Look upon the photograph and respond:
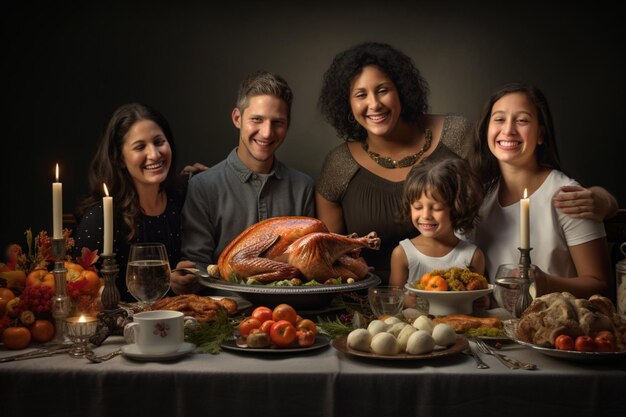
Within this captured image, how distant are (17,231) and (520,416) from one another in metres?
4.17

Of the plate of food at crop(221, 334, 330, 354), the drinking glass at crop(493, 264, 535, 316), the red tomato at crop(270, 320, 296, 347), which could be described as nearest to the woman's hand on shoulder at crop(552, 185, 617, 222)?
the drinking glass at crop(493, 264, 535, 316)

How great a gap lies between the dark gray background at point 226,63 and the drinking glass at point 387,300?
299cm

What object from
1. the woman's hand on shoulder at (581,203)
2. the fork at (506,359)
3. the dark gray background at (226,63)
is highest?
the dark gray background at (226,63)

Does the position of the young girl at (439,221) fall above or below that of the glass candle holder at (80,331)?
above

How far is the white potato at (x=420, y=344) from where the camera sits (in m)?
1.95

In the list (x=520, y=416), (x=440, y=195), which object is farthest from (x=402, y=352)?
(x=440, y=195)

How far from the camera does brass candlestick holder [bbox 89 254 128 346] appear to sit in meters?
2.21

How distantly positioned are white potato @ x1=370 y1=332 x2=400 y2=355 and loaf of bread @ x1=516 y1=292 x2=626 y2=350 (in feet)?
1.22

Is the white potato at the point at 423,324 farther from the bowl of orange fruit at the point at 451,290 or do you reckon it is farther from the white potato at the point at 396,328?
the bowl of orange fruit at the point at 451,290

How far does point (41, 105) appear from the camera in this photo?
505 centimetres

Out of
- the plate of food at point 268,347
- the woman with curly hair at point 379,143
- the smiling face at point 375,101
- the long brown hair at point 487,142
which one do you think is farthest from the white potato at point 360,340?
the smiling face at point 375,101

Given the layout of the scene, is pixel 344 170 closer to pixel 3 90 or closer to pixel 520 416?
pixel 520 416

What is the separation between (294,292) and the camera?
2424 millimetres

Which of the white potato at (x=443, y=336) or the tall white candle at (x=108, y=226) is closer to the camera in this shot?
the white potato at (x=443, y=336)
